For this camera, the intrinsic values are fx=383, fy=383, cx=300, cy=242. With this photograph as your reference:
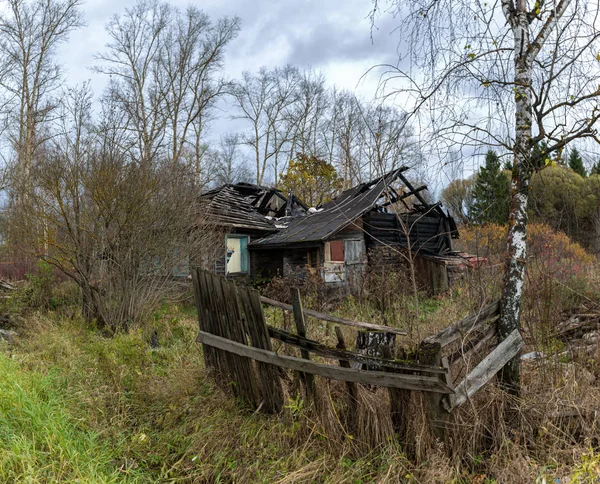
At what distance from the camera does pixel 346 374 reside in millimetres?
3029

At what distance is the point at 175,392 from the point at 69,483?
4.99 feet

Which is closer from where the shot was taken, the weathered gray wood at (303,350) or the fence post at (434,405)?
the fence post at (434,405)

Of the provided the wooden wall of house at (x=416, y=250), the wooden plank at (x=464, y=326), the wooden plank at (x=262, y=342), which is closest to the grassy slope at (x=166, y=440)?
the wooden plank at (x=262, y=342)

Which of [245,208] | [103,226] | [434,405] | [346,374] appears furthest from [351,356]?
[245,208]

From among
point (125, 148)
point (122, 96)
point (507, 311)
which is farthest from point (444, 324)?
point (122, 96)

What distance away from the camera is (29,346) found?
6.15m

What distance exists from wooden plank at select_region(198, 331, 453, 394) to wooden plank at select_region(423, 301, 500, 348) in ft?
1.97

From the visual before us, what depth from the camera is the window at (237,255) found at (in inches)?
539

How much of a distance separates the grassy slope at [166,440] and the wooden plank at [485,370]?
1.63 ft

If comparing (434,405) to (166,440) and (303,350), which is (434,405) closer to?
(303,350)

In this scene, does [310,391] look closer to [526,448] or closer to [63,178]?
[526,448]

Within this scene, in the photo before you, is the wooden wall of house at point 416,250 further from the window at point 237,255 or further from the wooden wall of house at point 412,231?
the window at point 237,255

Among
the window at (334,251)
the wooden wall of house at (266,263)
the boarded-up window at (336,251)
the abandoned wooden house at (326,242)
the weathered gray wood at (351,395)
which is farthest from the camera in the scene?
the wooden wall of house at (266,263)

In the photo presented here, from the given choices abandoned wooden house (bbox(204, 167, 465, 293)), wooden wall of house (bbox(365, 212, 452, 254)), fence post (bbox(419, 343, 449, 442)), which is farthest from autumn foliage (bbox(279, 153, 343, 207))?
fence post (bbox(419, 343, 449, 442))
